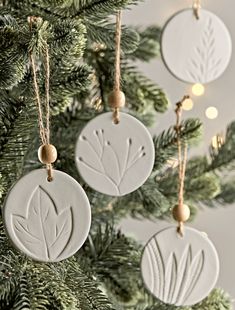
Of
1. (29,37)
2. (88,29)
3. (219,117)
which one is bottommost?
(29,37)

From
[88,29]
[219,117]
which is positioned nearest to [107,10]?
[88,29]

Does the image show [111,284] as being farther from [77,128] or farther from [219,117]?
[219,117]

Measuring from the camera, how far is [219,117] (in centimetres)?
123

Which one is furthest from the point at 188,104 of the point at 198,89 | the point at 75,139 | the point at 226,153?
the point at 75,139

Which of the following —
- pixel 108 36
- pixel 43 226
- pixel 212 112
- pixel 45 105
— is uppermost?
pixel 212 112

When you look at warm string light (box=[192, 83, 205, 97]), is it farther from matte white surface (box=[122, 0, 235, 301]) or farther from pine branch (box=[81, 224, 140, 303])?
pine branch (box=[81, 224, 140, 303])

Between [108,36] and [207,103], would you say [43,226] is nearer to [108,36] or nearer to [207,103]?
[108,36]

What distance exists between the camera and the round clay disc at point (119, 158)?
74cm

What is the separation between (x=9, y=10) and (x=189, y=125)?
10.5 inches

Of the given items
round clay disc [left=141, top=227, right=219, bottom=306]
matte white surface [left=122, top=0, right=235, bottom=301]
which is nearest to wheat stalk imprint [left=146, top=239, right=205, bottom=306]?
round clay disc [left=141, top=227, right=219, bottom=306]

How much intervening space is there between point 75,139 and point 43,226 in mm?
202

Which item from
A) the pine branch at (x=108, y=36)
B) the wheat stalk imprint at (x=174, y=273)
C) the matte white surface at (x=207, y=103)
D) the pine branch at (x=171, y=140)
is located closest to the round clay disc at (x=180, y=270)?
the wheat stalk imprint at (x=174, y=273)

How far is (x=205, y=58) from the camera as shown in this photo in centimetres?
86

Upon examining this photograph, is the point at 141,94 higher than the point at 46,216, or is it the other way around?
the point at 141,94
